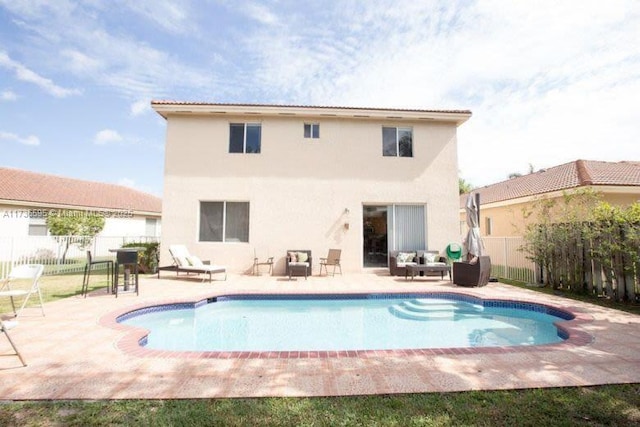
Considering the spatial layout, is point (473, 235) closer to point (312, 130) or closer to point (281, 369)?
point (312, 130)

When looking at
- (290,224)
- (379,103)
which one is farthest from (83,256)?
(379,103)

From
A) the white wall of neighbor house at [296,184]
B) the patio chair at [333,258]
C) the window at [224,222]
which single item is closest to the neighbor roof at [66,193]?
the white wall of neighbor house at [296,184]

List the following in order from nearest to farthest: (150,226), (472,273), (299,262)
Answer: (472,273), (299,262), (150,226)

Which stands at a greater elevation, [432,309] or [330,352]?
[330,352]

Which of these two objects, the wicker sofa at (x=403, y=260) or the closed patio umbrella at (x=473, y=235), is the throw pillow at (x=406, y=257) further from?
the closed patio umbrella at (x=473, y=235)

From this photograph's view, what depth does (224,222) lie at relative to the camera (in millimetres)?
13258

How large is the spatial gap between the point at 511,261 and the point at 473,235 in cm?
336

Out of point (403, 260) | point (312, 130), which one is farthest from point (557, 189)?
point (312, 130)

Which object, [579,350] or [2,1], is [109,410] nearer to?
[579,350]

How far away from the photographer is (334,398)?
3.27m

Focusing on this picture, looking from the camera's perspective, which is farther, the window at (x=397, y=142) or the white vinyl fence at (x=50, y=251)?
the window at (x=397, y=142)

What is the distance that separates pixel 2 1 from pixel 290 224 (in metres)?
11.6

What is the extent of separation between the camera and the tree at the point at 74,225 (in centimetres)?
1778

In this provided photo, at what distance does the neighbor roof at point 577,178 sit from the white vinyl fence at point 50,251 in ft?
69.0
